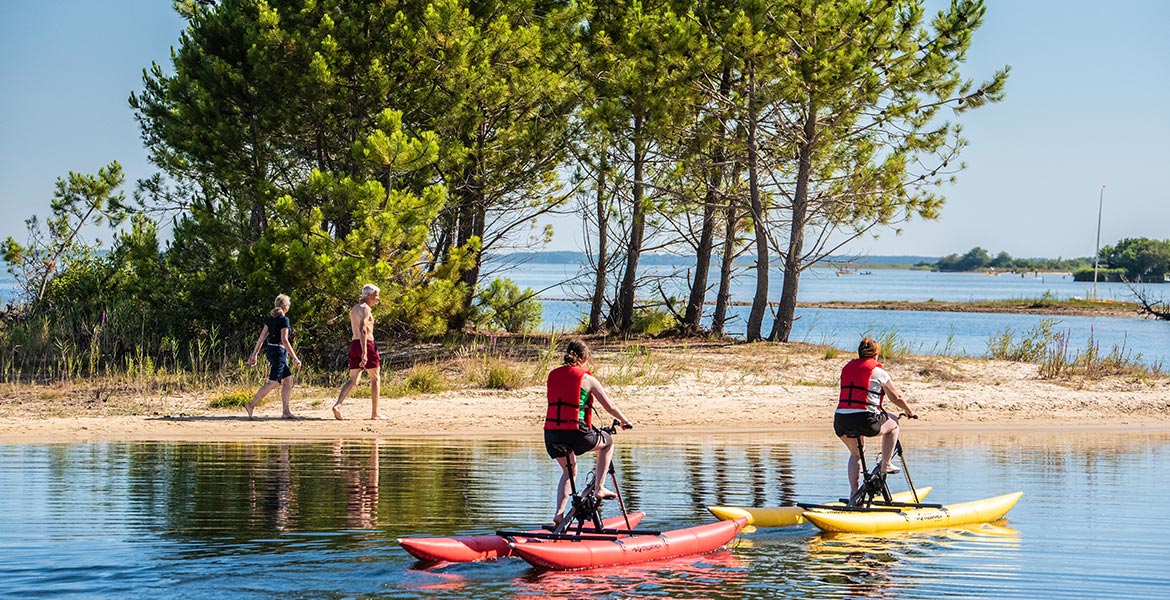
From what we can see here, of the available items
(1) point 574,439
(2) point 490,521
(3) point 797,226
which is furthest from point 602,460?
(3) point 797,226

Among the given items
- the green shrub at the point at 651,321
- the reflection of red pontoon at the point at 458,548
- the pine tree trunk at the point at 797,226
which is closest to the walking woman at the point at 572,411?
the reflection of red pontoon at the point at 458,548

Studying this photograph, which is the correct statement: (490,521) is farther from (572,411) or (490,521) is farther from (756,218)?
(756,218)

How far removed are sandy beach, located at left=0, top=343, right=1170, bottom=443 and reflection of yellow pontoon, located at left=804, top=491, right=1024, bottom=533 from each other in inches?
290

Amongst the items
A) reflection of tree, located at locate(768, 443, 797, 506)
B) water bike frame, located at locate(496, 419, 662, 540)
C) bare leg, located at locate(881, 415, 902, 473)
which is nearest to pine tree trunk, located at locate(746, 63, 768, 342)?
reflection of tree, located at locate(768, 443, 797, 506)

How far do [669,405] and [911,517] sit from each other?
947cm

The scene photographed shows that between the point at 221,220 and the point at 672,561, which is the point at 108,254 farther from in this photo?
the point at 672,561

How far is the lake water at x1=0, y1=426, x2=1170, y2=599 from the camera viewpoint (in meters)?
10.1

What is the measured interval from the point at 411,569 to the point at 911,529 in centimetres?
500

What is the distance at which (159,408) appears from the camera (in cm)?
2058

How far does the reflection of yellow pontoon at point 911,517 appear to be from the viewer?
1222cm

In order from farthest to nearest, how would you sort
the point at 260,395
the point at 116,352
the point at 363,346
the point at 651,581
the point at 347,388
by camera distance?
the point at 116,352, the point at 347,388, the point at 260,395, the point at 363,346, the point at 651,581

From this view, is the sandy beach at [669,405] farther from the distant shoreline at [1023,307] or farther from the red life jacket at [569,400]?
the distant shoreline at [1023,307]

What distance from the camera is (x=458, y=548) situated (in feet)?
34.7

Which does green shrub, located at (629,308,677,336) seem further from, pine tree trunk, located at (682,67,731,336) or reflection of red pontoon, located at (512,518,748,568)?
reflection of red pontoon, located at (512,518,748,568)
